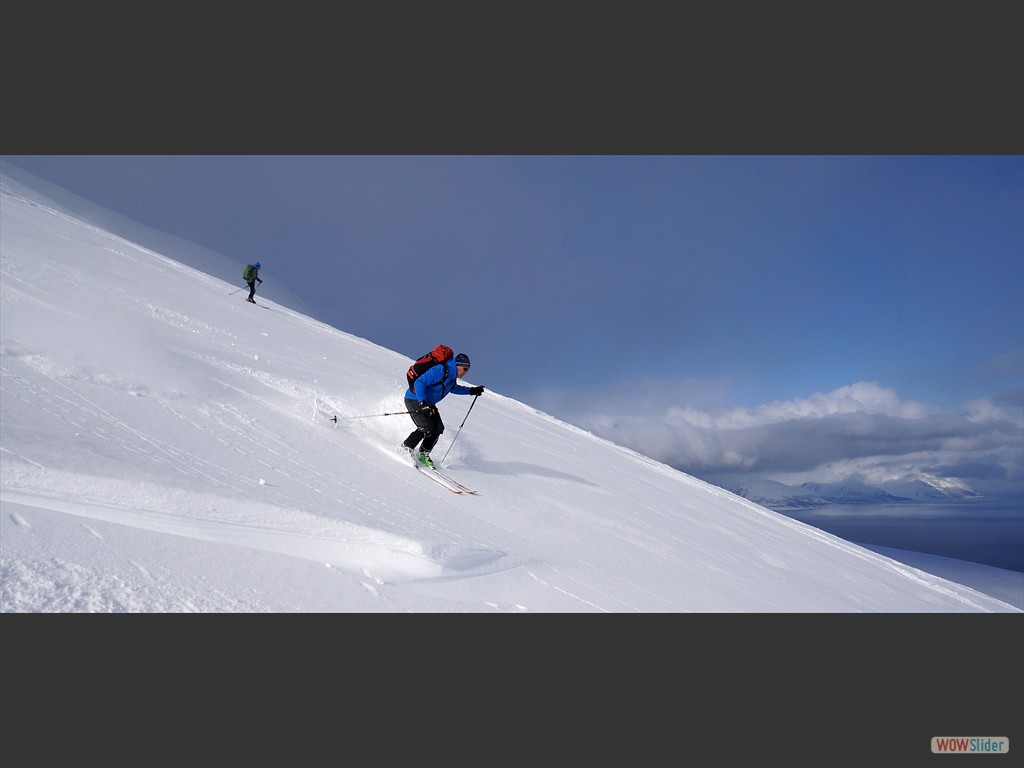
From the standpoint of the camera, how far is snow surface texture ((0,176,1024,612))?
3.25 meters

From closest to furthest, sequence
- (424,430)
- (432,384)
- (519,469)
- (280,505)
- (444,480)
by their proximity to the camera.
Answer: (280,505)
(444,480)
(424,430)
(432,384)
(519,469)

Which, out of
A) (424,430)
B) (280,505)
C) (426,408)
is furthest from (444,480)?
(280,505)

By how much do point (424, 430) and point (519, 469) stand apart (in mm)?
2074

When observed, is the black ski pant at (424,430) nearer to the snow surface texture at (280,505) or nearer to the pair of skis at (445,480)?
the pair of skis at (445,480)

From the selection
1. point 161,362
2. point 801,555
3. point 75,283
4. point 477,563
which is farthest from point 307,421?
point 801,555

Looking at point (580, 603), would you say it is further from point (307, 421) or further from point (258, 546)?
point (307, 421)

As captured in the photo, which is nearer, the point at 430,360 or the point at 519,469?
the point at 430,360

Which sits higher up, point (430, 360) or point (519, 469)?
point (430, 360)

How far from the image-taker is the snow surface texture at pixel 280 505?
3.25 metres

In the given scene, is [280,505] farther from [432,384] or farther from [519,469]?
[519,469]

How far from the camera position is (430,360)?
7156 millimetres

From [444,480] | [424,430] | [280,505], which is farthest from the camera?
[424,430]

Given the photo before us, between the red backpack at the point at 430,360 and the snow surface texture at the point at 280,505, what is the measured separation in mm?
1048
